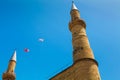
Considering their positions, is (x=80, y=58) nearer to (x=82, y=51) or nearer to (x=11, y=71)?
(x=82, y=51)

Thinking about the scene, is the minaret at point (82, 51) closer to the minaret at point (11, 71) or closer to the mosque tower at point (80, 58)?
the mosque tower at point (80, 58)

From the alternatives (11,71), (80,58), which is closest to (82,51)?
(80,58)

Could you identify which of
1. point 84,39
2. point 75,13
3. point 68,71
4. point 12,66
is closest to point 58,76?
point 68,71

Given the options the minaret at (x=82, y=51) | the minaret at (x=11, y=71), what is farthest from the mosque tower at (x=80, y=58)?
the minaret at (x=11, y=71)

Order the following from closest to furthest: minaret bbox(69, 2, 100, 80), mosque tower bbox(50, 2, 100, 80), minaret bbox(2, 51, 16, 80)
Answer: minaret bbox(69, 2, 100, 80)
mosque tower bbox(50, 2, 100, 80)
minaret bbox(2, 51, 16, 80)

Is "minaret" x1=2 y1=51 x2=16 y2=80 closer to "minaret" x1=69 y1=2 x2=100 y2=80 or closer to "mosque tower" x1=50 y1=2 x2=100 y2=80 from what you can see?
"mosque tower" x1=50 y1=2 x2=100 y2=80

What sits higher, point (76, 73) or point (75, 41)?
point (75, 41)

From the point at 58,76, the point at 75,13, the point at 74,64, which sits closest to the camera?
the point at 74,64

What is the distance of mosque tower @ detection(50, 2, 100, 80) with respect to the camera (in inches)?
534

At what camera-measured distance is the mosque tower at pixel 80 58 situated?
13.6 m

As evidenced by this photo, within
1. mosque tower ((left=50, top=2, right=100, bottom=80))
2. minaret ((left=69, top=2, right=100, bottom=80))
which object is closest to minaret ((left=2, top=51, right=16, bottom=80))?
mosque tower ((left=50, top=2, right=100, bottom=80))

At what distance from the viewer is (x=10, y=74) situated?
21.6m

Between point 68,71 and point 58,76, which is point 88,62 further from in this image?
point 58,76

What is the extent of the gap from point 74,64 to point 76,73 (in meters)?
0.81
